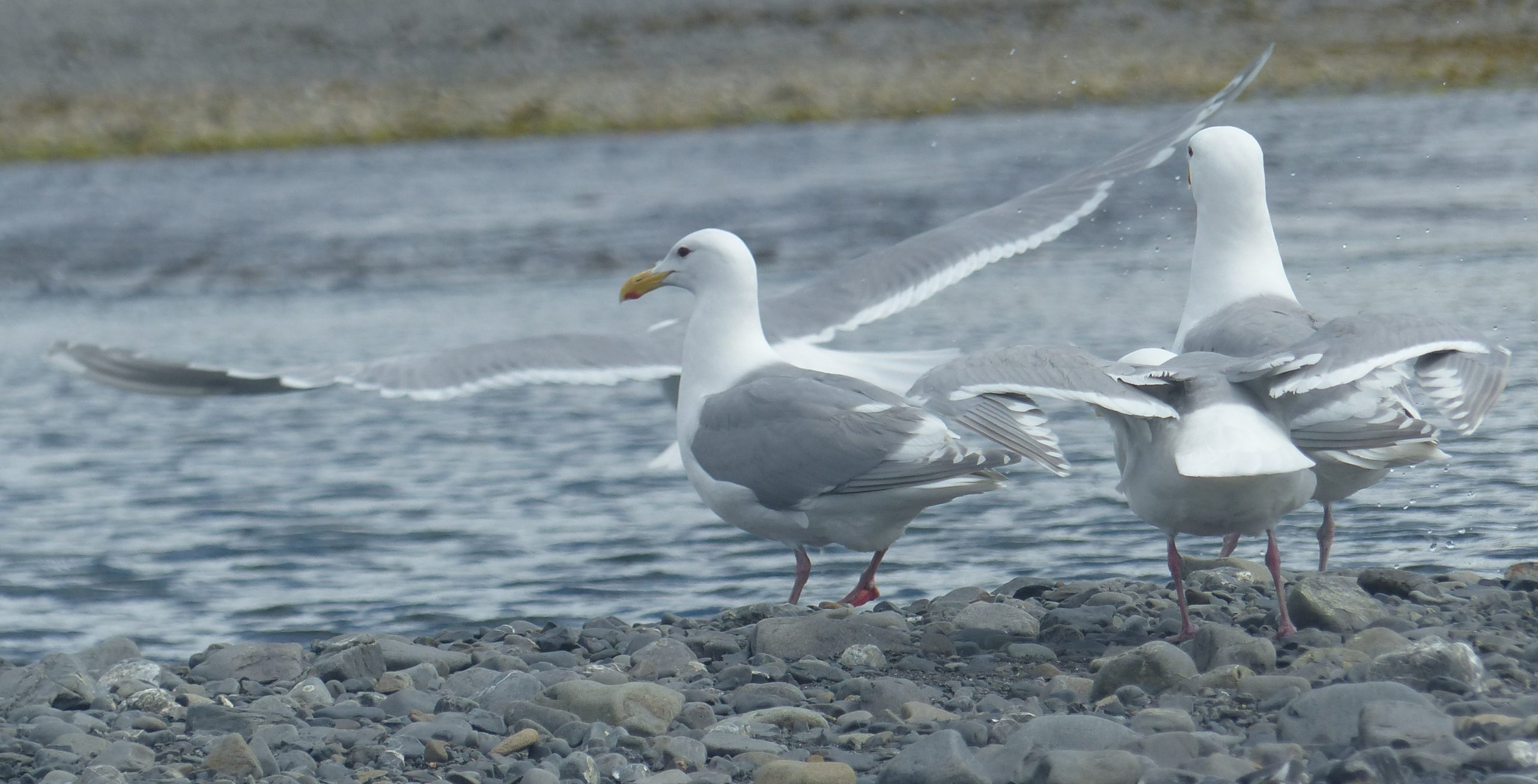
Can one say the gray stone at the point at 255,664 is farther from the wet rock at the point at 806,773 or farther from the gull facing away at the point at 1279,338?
the gull facing away at the point at 1279,338

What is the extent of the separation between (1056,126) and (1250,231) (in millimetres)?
20949

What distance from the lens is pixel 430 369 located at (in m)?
6.72

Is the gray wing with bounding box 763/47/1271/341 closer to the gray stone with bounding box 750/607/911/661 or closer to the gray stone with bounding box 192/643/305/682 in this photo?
the gray stone with bounding box 750/607/911/661

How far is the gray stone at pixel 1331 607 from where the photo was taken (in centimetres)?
503

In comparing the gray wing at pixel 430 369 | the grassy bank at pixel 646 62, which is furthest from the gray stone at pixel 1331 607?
the grassy bank at pixel 646 62

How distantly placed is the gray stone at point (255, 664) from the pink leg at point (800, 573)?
1.56 metres

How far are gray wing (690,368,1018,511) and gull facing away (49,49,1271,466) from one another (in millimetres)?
588

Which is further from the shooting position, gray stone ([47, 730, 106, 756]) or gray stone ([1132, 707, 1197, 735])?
gray stone ([47, 730, 106, 756])

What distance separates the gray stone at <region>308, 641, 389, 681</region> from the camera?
17.8 ft

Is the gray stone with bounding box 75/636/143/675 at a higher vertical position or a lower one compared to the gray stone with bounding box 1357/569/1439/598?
lower

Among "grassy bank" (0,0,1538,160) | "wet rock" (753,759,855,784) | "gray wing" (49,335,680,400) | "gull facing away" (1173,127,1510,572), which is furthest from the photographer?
"grassy bank" (0,0,1538,160)

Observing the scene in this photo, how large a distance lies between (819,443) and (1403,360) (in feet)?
5.60

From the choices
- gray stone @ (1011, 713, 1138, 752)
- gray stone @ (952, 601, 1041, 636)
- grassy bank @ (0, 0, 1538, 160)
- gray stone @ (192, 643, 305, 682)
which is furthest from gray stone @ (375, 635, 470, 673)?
grassy bank @ (0, 0, 1538, 160)

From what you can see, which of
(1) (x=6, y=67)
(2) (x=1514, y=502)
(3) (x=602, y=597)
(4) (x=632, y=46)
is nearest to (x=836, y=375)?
(3) (x=602, y=597)
